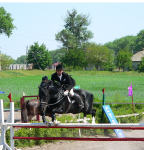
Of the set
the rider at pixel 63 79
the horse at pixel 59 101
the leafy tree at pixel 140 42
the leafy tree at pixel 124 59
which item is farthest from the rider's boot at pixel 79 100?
the leafy tree at pixel 140 42

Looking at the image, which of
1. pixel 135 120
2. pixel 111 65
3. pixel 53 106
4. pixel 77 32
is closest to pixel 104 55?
pixel 111 65

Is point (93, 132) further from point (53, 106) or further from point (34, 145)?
point (53, 106)

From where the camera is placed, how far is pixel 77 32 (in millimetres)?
72250

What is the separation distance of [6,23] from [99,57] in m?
26.8

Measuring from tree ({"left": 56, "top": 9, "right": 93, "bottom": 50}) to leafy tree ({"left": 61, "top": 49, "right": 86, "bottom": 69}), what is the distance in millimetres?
3021

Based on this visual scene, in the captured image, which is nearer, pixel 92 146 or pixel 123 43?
pixel 92 146

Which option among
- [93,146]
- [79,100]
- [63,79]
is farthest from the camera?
[93,146]

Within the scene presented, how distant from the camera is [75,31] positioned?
72.2 m

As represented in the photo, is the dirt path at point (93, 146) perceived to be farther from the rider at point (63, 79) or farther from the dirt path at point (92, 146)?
the rider at point (63, 79)

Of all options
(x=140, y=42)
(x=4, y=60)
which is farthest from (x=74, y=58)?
(x=140, y=42)

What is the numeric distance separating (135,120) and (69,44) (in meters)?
58.6

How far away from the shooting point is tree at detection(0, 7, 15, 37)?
201 feet

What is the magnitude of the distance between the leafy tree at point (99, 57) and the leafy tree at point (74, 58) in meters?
6.20

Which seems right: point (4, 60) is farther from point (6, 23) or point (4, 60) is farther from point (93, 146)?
point (93, 146)
